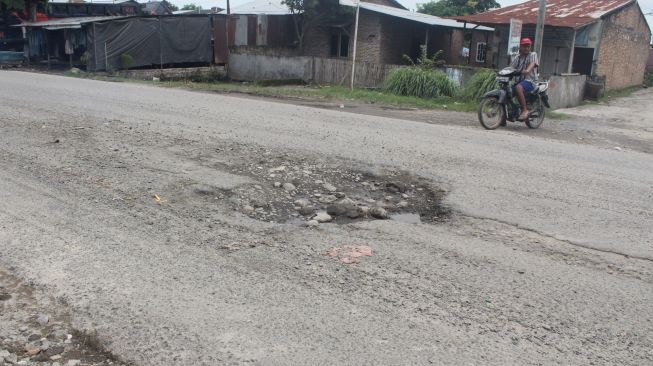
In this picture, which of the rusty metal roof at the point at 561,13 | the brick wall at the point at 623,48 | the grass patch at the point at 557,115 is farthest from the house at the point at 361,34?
the grass patch at the point at 557,115

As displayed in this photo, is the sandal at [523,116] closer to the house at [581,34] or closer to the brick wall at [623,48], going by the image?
the house at [581,34]

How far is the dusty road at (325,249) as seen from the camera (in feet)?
10.8

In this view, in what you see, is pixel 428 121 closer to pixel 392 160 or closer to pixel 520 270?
pixel 392 160

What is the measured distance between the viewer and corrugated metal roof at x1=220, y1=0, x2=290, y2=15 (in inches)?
1334

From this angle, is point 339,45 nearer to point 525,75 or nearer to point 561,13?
point 561,13

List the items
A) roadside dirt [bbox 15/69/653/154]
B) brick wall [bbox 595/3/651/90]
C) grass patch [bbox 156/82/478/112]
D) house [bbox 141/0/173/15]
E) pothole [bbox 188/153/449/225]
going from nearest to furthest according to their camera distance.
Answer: pothole [bbox 188/153/449/225]
roadside dirt [bbox 15/69/653/154]
grass patch [bbox 156/82/478/112]
brick wall [bbox 595/3/651/90]
house [bbox 141/0/173/15]

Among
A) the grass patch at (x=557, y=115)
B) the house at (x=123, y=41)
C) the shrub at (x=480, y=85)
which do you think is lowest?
the grass patch at (x=557, y=115)

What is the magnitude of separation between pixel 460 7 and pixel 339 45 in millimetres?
14349

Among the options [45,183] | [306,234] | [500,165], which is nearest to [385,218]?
[306,234]

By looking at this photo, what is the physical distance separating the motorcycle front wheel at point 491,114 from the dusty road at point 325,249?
297 centimetres

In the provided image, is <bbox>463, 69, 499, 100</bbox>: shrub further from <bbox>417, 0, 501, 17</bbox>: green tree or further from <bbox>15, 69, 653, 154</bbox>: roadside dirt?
<bbox>417, 0, 501, 17</bbox>: green tree

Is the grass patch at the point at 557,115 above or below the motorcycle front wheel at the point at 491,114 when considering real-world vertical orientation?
below

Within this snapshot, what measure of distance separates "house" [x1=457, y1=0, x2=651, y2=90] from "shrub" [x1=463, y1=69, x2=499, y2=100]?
672 cm

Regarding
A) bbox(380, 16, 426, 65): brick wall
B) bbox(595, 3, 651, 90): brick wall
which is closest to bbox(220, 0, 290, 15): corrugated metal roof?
bbox(380, 16, 426, 65): brick wall
